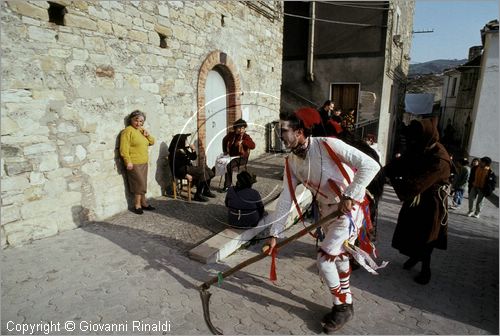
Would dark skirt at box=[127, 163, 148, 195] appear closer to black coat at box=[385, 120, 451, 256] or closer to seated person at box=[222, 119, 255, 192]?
seated person at box=[222, 119, 255, 192]

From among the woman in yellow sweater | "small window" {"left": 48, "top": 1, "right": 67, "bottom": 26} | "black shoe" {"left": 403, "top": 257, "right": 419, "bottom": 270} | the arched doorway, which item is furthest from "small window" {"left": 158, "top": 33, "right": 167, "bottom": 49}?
"black shoe" {"left": 403, "top": 257, "right": 419, "bottom": 270}

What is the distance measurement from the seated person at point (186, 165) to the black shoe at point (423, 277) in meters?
3.71

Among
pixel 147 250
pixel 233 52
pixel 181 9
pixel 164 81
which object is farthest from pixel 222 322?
pixel 233 52

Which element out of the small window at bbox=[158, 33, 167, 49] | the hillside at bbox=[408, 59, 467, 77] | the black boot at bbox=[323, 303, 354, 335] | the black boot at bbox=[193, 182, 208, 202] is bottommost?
the black boot at bbox=[323, 303, 354, 335]

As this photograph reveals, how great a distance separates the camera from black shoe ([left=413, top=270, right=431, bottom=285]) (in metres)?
3.60

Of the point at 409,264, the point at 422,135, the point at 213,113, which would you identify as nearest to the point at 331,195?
the point at 422,135

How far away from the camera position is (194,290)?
131 inches

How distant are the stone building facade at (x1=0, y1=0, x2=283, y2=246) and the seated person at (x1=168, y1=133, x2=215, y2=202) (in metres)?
0.31

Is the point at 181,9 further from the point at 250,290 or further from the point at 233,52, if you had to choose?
the point at 250,290

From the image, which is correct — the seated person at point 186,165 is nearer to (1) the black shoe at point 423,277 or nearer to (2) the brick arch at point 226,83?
(2) the brick arch at point 226,83

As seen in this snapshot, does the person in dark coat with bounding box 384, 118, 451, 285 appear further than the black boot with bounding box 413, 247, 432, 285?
No

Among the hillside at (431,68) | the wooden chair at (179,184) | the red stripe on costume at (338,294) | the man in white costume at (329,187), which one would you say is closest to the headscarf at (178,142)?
the wooden chair at (179,184)

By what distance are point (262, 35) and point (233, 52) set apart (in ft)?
5.80

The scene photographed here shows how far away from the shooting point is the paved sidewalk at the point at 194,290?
2848 mm
